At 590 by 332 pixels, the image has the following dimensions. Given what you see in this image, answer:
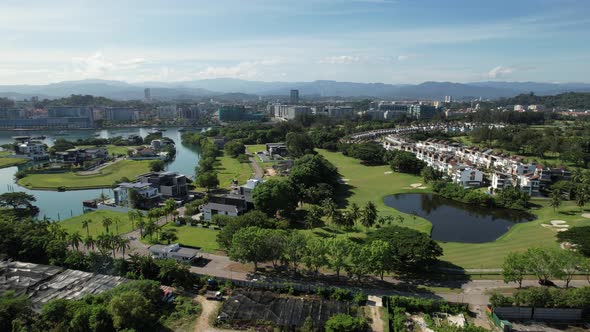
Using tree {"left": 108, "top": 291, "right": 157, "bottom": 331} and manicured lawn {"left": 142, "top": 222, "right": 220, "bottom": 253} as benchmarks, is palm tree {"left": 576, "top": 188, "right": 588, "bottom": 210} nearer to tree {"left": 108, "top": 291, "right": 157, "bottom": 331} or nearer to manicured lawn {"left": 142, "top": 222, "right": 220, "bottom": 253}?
manicured lawn {"left": 142, "top": 222, "right": 220, "bottom": 253}

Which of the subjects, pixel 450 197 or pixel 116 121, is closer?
pixel 450 197

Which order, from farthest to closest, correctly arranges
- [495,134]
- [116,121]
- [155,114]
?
1. [155,114]
2. [116,121]
3. [495,134]

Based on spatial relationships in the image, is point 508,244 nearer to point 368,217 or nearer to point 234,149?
point 368,217

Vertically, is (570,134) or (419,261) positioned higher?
(570,134)

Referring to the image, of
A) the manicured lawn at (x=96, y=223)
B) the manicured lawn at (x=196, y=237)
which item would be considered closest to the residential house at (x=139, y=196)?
the manicured lawn at (x=96, y=223)

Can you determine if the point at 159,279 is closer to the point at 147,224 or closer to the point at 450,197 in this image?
the point at 147,224

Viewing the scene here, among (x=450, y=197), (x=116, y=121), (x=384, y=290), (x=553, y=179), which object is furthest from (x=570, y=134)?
(x=116, y=121)

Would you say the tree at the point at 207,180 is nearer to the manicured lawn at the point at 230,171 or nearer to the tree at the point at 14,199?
the manicured lawn at the point at 230,171
